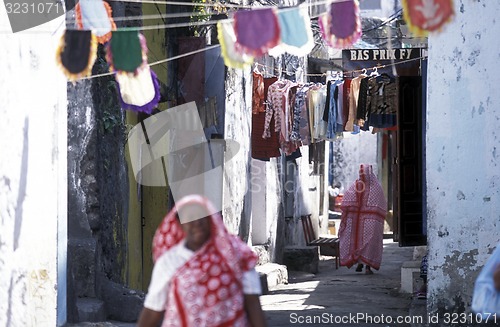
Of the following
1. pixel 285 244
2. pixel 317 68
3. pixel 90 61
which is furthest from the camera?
pixel 317 68

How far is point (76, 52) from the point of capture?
706cm

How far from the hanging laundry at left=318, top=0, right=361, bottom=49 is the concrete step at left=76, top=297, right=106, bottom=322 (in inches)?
125

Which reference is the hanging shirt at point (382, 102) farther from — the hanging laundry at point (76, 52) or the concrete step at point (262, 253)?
the hanging laundry at point (76, 52)

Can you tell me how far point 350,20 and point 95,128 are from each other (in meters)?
3.06

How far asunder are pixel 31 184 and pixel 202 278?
3.43 meters

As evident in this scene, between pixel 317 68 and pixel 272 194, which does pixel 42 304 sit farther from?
pixel 317 68

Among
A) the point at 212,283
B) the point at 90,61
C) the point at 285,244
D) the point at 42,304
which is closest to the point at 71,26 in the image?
the point at 90,61

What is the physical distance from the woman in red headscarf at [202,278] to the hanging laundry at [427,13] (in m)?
2.05

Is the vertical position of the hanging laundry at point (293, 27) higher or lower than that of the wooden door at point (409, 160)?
higher

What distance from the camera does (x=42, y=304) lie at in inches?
326

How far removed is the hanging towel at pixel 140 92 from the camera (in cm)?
844

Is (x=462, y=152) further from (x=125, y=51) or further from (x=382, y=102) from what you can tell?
(x=382, y=102)

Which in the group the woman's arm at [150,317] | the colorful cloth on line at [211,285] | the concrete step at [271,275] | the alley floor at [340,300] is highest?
the colorful cloth on line at [211,285]

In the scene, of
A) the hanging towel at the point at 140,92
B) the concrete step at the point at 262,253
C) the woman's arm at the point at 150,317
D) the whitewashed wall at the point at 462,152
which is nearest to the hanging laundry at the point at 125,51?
the hanging towel at the point at 140,92
